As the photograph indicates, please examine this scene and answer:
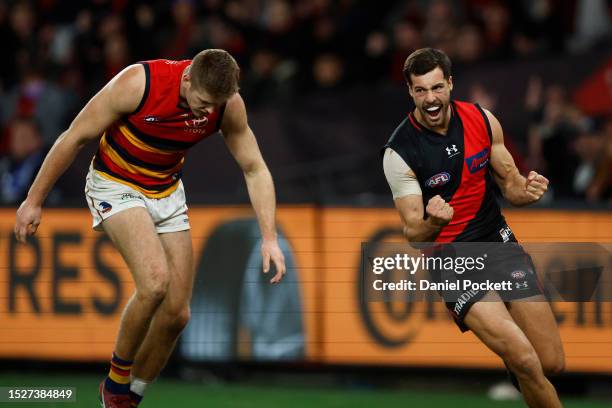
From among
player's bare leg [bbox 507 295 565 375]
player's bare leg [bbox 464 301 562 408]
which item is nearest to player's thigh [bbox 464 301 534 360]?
player's bare leg [bbox 464 301 562 408]

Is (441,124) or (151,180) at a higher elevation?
(441,124)

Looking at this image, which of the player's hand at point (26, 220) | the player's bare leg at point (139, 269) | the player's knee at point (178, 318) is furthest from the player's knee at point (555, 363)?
the player's hand at point (26, 220)

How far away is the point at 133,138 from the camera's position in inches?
301

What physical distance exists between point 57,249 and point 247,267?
1.65m

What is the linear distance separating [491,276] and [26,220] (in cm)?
284

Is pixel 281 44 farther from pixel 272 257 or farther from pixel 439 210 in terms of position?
pixel 439 210

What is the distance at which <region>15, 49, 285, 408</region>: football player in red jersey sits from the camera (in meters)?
7.41

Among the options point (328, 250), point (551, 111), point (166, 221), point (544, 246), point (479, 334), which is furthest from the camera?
point (551, 111)

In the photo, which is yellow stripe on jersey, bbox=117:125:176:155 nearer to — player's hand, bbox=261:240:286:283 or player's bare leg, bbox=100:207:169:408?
player's bare leg, bbox=100:207:169:408

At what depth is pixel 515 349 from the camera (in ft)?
23.5

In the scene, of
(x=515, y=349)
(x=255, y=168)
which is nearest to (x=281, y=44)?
(x=255, y=168)

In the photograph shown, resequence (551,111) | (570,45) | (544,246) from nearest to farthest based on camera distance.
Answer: (544,246) < (551,111) < (570,45)

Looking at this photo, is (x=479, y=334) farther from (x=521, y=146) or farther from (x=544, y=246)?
(x=521, y=146)

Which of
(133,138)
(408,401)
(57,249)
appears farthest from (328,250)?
(133,138)
